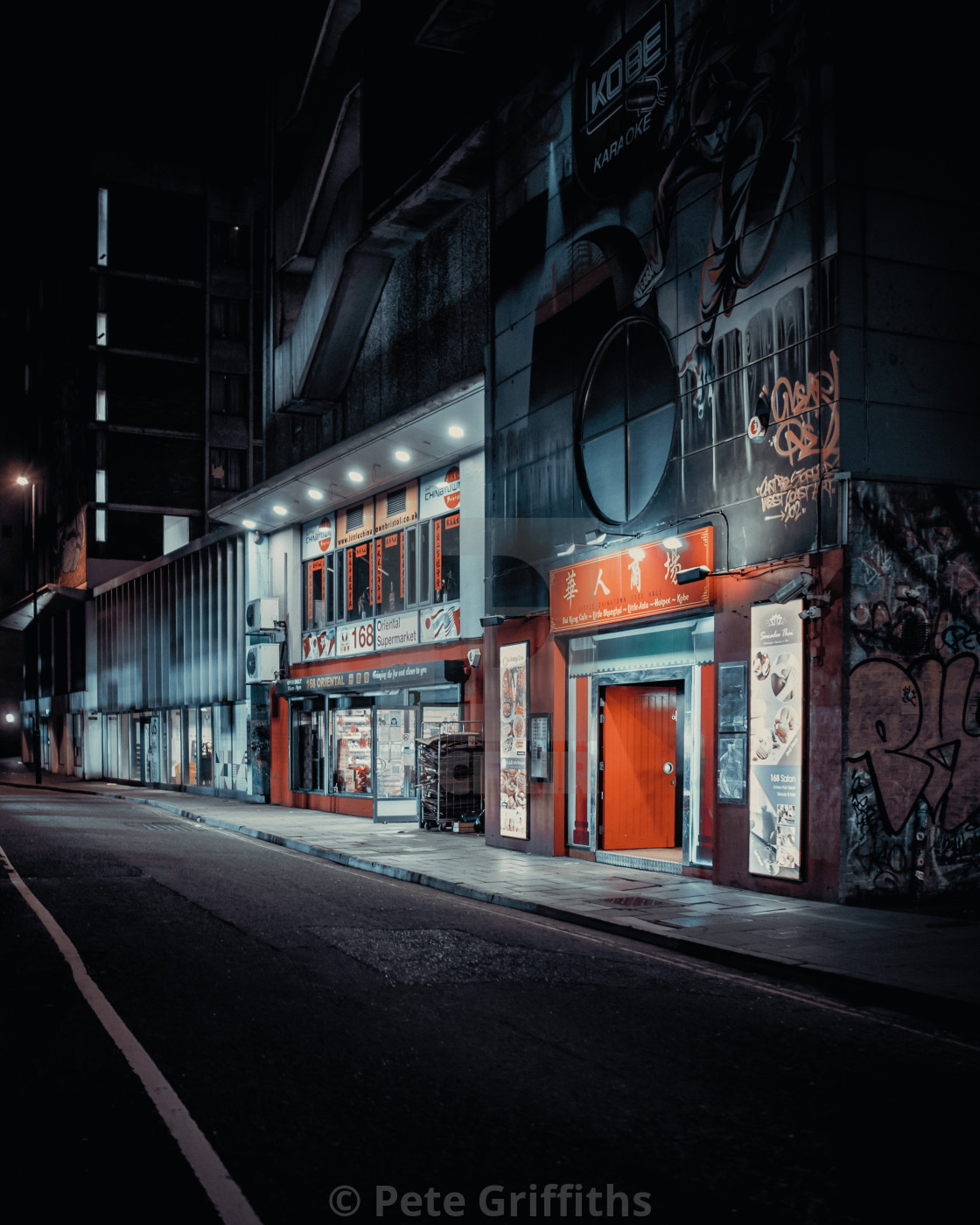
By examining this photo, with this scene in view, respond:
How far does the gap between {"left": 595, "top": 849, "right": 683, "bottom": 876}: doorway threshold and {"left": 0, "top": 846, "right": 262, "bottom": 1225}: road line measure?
8412 mm

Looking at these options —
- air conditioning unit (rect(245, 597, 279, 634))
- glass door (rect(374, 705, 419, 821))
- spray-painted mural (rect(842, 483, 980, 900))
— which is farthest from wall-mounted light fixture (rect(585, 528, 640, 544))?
air conditioning unit (rect(245, 597, 279, 634))

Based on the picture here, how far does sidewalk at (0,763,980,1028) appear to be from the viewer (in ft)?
26.0

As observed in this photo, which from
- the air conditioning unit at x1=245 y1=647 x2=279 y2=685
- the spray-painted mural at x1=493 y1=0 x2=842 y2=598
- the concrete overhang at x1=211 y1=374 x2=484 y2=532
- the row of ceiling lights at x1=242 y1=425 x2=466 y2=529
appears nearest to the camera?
the spray-painted mural at x1=493 y1=0 x2=842 y2=598

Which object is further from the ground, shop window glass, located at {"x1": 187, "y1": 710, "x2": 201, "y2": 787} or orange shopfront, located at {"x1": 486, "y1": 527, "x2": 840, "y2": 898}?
orange shopfront, located at {"x1": 486, "y1": 527, "x2": 840, "y2": 898}

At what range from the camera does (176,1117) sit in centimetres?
504

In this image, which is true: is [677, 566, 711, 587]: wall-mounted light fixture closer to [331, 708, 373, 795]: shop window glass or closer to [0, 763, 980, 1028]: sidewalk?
[0, 763, 980, 1028]: sidewalk

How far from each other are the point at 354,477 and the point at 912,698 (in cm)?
1589

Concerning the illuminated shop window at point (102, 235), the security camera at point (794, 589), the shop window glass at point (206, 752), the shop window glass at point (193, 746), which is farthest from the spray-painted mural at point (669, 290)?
the illuminated shop window at point (102, 235)

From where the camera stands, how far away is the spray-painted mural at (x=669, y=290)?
484 inches

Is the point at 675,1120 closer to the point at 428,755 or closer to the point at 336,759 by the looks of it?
the point at 428,755

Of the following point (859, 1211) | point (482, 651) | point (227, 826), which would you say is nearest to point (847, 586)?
point (859, 1211)

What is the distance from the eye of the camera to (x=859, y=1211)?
164 inches

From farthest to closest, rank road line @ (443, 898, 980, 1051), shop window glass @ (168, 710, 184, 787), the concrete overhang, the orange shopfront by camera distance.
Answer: shop window glass @ (168, 710, 184, 787) → the concrete overhang → the orange shopfront → road line @ (443, 898, 980, 1051)

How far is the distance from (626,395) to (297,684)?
1568 centimetres
